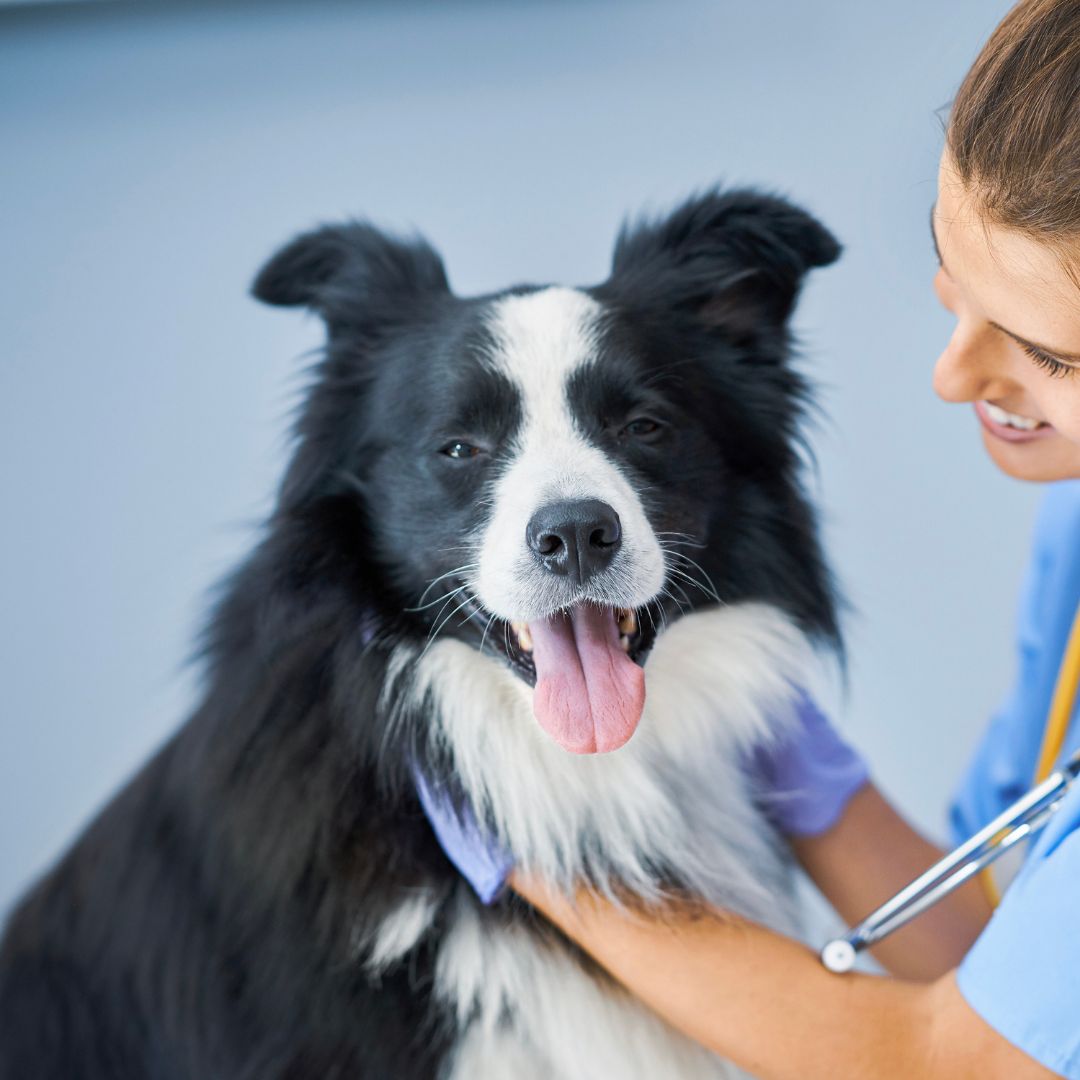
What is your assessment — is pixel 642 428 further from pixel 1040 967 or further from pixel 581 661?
pixel 1040 967

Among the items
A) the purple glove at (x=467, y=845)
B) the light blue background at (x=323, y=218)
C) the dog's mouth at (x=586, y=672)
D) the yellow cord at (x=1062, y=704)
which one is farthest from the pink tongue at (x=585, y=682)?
the light blue background at (x=323, y=218)

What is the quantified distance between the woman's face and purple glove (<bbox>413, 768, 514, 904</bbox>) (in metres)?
0.69

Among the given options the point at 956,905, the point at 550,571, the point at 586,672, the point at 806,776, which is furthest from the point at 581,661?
the point at 956,905

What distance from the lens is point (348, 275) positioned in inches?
56.7

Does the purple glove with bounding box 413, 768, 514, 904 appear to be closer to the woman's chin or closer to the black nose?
the black nose

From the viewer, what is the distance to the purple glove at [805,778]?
1456 millimetres

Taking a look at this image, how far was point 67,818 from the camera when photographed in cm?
245

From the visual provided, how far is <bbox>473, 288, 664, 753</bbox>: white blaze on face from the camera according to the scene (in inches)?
47.4

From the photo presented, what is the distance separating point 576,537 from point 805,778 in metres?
0.51

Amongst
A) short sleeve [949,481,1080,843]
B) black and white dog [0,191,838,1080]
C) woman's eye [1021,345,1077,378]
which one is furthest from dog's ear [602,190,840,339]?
short sleeve [949,481,1080,843]

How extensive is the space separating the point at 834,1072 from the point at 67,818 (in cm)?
182

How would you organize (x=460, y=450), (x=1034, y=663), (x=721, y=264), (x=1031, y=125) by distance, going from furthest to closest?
(x=1034, y=663), (x=721, y=264), (x=460, y=450), (x=1031, y=125)

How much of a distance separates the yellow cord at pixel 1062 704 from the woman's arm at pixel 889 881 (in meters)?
0.05

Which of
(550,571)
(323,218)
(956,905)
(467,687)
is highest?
(323,218)
